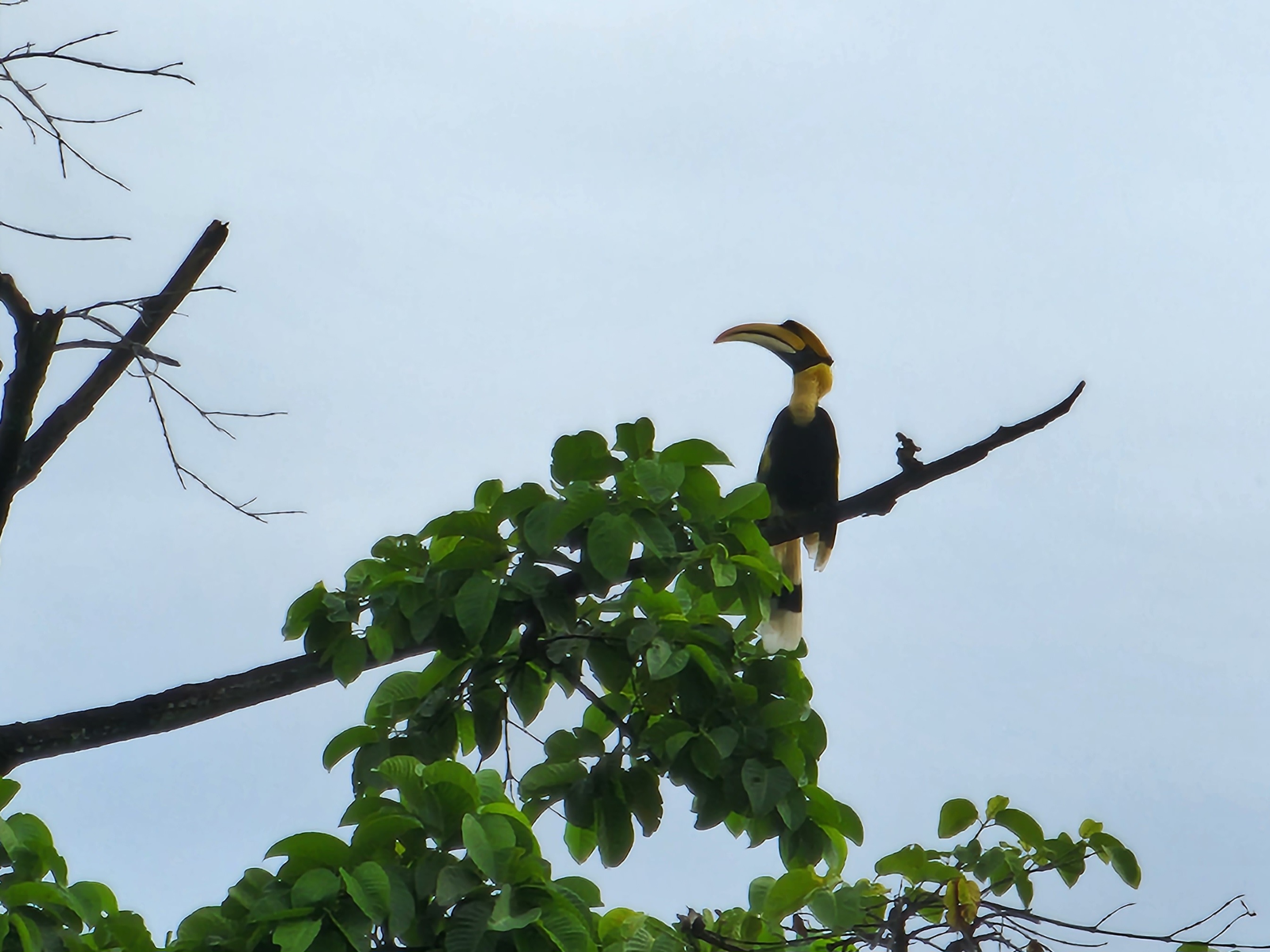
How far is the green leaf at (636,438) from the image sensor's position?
271 cm

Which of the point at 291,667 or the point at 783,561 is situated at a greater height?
the point at 783,561

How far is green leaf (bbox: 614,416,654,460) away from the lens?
8.88 feet

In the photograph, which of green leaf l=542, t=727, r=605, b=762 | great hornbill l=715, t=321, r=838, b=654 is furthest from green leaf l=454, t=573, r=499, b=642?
great hornbill l=715, t=321, r=838, b=654

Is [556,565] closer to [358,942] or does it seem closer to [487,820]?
[487,820]

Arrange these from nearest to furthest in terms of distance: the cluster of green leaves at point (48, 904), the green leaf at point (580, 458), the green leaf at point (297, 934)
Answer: the green leaf at point (297, 934)
the cluster of green leaves at point (48, 904)
the green leaf at point (580, 458)

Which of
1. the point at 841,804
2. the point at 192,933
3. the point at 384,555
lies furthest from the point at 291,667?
the point at 841,804

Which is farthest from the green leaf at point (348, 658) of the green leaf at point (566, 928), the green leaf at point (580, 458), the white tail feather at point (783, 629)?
the white tail feather at point (783, 629)

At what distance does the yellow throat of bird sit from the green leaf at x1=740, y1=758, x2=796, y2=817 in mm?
3428

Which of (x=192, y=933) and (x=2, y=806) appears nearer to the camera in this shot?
(x=192, y=933)

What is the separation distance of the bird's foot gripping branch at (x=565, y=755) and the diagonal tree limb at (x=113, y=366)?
0.67m

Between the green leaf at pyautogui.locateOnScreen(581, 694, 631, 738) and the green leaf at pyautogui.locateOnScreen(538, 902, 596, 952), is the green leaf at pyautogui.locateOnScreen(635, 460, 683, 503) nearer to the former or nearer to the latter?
the green leaf at pyautogui.locateOnScreen(581, 694, 631, 738)

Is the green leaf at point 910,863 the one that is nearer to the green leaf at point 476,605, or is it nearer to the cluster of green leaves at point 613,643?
the cluster of green leaves at point 613,643

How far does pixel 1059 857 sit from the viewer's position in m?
2.35

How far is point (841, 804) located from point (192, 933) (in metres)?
1.22
